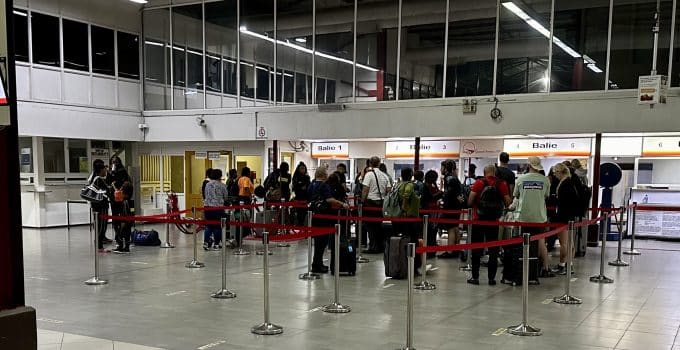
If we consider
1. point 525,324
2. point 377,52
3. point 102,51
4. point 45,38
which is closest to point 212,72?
point 102,51

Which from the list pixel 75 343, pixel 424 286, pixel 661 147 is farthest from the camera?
pixel 661 147

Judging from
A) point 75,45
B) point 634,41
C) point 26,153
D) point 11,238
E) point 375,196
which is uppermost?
point 75,45

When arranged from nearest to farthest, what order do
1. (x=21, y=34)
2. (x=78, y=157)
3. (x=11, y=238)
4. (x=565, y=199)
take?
1. (x=11, y=238)
2. (x=565, y=199)
3. (x=21, y=34)
4. (x=78, y=157)

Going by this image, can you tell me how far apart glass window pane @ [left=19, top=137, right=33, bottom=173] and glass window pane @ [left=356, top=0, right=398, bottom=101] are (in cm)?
900

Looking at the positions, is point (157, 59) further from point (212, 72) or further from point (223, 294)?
point (223, 294)

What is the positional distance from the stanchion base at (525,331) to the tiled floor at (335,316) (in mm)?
85

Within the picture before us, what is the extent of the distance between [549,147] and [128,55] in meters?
12.5

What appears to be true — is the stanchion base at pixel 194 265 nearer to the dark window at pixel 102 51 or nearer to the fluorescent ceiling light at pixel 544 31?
the fluorescent ceiling light at pixel 544 31

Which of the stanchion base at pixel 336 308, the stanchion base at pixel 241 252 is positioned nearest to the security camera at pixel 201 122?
the stanchion base at pixel 241 252

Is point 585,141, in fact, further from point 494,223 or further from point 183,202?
point 183,202

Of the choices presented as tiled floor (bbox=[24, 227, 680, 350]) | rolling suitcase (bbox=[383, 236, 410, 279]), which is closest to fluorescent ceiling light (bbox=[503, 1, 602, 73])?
tiled floor (bbox=[24, 227, 680, 350])

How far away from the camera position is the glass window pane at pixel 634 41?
38.7 feet

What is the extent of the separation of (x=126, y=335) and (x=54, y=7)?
12540 millimetres

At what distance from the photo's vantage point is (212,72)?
1716 centimetres
